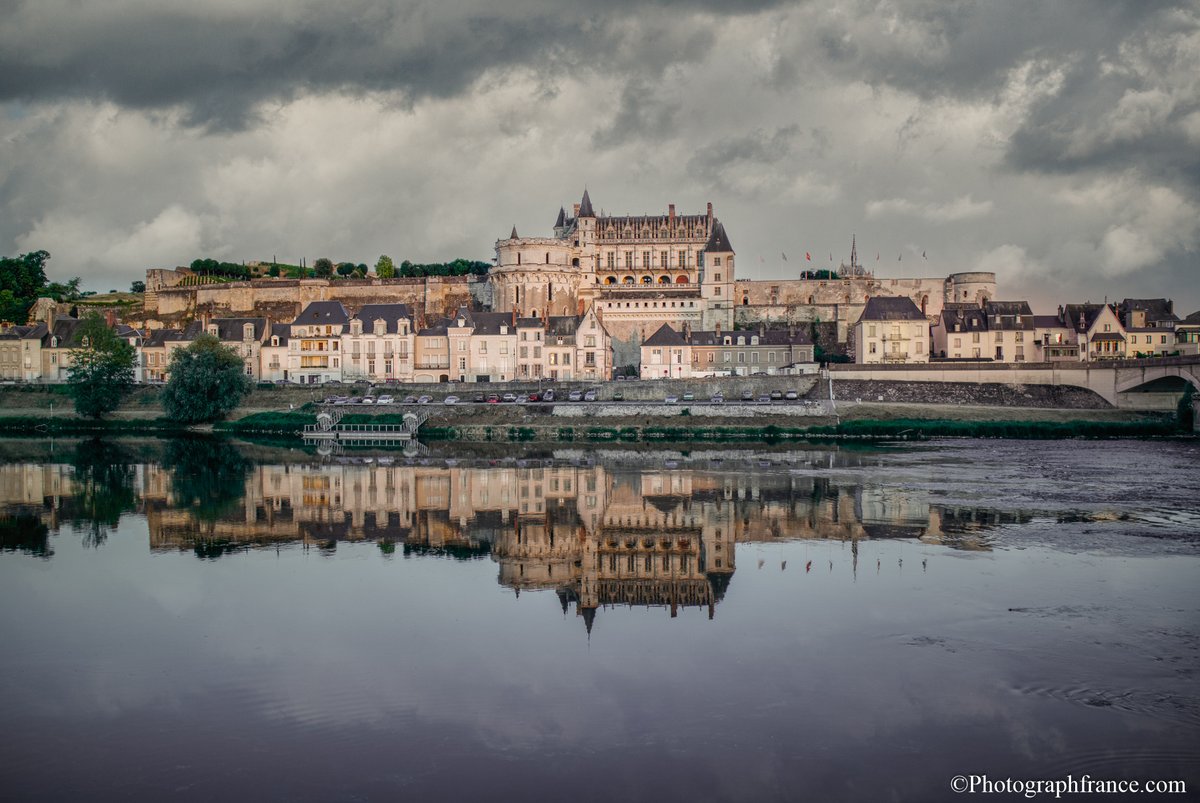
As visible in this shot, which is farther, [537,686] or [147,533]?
[147,533]

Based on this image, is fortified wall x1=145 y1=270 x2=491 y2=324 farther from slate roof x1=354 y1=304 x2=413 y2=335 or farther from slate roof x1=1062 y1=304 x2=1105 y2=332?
slate roof x1=1062 y1=304 x2=1105 y2=332

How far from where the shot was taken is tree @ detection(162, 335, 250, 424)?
1795 inches

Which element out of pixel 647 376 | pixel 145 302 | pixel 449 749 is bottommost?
pixel 449 749

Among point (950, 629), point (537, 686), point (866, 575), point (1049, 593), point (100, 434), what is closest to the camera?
point (537, 686)

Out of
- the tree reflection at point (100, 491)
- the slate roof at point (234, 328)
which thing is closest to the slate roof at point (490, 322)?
the slate roof at point (234, 328)

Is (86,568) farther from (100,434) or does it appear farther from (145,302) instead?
(145,302)

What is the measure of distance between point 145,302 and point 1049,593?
232 feet

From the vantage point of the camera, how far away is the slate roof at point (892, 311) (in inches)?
2099

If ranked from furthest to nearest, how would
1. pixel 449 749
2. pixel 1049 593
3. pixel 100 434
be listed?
pixel 100 434, pixel 1049 593, pixel 449 749

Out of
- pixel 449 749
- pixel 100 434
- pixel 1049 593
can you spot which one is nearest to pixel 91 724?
pixel 449 749

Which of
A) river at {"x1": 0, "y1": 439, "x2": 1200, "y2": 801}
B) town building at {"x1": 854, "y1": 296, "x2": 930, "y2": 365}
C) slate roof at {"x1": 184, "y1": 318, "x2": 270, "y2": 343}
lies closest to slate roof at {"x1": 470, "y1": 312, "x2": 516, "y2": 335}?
slate roof at {"x1": 184, "y1": 318, "x2": 270, "y2": 343}

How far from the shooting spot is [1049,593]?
571 inches

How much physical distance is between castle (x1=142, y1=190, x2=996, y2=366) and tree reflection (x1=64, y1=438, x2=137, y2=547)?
3026 cm

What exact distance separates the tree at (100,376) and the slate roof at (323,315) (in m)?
9.01
